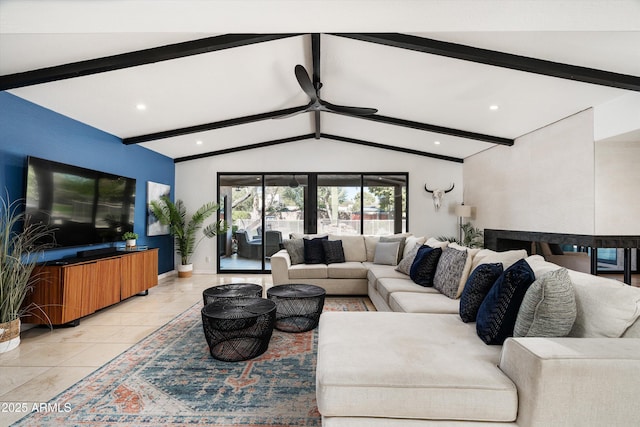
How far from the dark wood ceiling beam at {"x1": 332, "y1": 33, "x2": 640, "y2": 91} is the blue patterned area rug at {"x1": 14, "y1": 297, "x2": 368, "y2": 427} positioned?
2.83m

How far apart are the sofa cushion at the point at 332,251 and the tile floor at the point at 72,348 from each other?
197 cm

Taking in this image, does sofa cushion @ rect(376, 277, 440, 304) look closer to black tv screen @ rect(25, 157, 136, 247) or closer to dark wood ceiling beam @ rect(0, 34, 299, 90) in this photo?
dark wood ceiling beam @ rect(0, 34, 299, 90)

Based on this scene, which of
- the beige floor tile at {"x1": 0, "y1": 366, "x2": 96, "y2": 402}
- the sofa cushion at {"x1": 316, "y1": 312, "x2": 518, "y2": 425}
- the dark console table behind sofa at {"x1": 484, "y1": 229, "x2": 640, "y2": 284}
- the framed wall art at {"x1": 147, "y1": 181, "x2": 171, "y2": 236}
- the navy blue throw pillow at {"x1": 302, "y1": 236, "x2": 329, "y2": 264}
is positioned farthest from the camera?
the framed wall art at {"x1": 147, "y1": 181, "x2": 171, "y2": 236}

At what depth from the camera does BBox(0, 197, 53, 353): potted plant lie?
2961 millimetres

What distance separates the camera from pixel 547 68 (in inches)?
123

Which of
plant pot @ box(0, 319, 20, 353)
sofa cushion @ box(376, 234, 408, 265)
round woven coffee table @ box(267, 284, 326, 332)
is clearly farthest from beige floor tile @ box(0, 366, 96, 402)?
sofa cushion @ box(376, 234, 408, 265)

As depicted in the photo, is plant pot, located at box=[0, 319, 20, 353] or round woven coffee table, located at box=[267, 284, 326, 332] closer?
plant pot, located at box=[0, 319, 20, 353]

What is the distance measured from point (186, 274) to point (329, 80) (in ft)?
14.8

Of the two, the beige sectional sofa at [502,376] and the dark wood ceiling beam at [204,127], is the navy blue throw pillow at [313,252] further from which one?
the beige sectional sofa at [502,376]

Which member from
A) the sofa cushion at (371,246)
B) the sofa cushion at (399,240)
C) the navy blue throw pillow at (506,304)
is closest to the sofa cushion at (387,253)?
the sofa cushion at (399,240)

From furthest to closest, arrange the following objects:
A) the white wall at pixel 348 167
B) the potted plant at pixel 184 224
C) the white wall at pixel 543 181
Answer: the white wall at pixel 348 167
the potted plant at pixel 184 224
the white wall at pixel 543 181

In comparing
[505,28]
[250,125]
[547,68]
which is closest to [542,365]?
[505,28]

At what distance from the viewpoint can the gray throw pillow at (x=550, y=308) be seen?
1608 mm

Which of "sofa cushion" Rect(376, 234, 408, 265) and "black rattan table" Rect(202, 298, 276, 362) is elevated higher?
"sofa cushion" Rect(376, 234, 408, 265)
